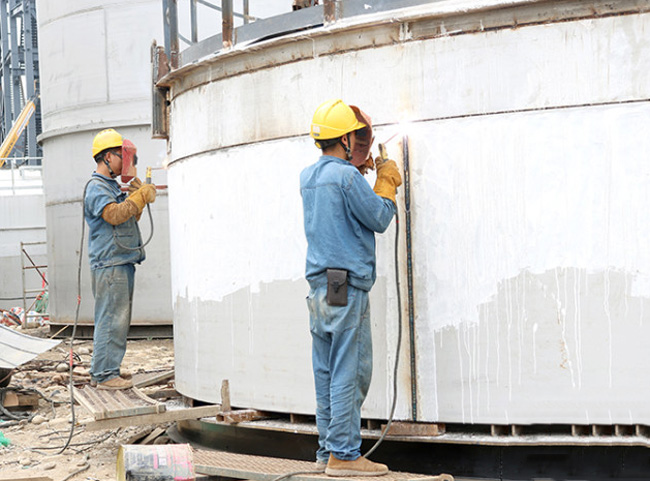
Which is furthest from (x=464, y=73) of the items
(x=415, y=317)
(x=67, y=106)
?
(x=67, y=106)

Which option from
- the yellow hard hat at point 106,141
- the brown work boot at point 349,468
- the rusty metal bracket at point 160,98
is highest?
the rusty metal bracket at point 160,98

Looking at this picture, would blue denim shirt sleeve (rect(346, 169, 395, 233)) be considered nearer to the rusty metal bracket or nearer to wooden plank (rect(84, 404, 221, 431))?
wooden plank (rect(84, 404, 221, 431))

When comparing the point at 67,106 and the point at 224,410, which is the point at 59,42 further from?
the point at 224,410

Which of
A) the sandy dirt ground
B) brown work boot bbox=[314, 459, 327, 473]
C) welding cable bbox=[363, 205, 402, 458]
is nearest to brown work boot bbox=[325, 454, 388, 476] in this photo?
brown work boot bbox=[314, 459, 327, 473]

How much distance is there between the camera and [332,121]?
4.50m

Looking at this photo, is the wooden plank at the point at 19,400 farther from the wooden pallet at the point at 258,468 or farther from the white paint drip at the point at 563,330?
the white paint drip at the point at 563,330

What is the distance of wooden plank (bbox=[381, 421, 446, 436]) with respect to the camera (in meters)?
4.91

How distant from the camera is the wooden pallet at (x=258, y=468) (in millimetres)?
4457

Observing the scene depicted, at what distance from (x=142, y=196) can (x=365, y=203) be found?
2.73 metres

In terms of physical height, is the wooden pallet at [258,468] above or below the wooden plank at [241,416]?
below

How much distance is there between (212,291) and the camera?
5.92 meters

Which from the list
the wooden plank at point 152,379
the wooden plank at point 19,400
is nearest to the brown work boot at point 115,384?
the wooden plank at point 152,379

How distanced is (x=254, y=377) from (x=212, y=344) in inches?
20.2

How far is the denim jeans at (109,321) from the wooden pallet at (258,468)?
5.35ft
